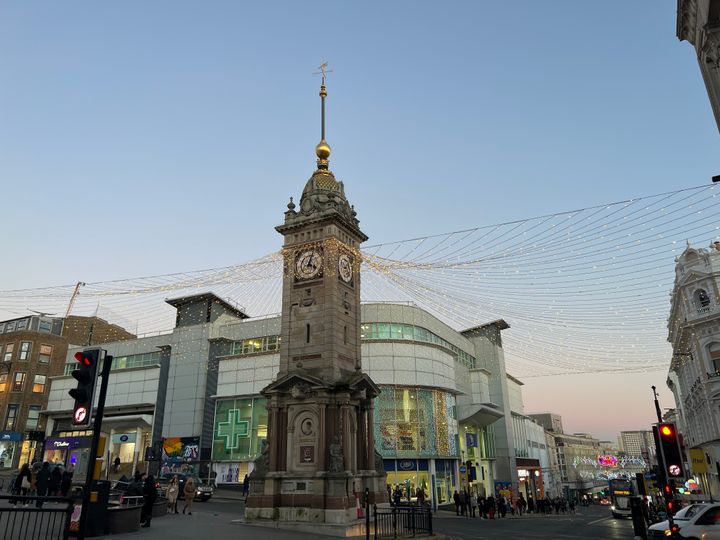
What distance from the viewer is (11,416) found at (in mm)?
60906

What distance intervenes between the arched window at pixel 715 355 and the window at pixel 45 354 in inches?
2753

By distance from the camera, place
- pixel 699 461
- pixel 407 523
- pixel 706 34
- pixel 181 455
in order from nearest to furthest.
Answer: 1. pixel 706 34
2. pixel 407 523
3. pixel 699 461
4. pixel 181 455

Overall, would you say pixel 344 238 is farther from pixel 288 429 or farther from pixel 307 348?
pixel 288 429

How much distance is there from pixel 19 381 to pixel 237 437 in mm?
30425

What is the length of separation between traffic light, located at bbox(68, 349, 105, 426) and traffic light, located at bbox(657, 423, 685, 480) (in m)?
13.9

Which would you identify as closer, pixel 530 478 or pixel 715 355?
pixel 715 355

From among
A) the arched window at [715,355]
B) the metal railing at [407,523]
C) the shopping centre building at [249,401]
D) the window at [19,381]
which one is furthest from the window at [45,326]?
the arched window at [715,355]

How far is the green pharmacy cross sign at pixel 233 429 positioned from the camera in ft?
167

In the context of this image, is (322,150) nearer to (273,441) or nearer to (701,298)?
(273,441)

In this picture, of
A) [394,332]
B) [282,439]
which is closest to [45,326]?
[394,332]

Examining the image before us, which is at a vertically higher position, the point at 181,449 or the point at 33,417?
the point at 33,417

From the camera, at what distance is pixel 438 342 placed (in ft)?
182

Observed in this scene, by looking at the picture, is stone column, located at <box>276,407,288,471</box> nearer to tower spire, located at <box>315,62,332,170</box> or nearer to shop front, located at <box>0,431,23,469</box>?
tower spire, located at <box>315,62,332,170</box>

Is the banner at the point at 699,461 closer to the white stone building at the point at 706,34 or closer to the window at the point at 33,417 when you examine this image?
the white stone building at the point at 706,34
